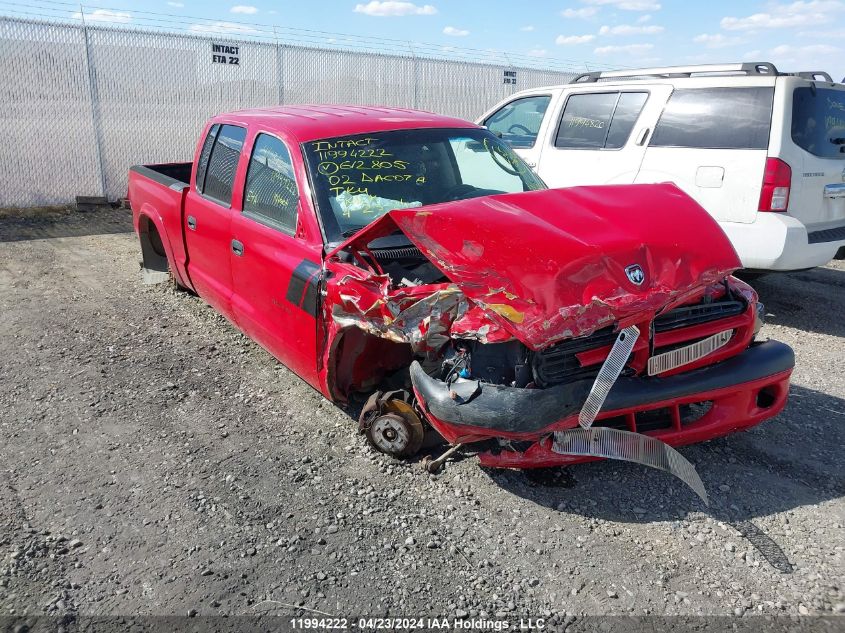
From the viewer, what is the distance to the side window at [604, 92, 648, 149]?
6.52 meters

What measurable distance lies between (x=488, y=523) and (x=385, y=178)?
2057 mm

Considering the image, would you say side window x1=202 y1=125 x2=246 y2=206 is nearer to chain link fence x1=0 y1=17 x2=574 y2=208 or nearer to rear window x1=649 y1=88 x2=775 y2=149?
rear window x1=649 y1=88 x2=775 y2=149

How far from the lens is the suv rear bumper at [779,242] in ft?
17.6

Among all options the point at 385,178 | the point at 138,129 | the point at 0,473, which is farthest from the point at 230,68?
the point at 0,473

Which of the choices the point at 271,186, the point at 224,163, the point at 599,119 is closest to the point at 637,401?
the point at 271,186

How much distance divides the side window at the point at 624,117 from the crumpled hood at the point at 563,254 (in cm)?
344

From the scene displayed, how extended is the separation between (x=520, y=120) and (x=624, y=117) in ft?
4.99

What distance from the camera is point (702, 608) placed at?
8.33ft

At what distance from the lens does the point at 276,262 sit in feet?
12.8

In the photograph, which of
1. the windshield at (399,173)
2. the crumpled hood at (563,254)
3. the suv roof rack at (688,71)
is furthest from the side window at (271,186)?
the suv roof rack at (688,71)

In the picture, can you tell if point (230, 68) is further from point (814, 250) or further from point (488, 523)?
point (488, 523)

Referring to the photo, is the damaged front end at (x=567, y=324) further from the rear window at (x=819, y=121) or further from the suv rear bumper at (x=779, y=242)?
the rear window at (x=819, y=121)

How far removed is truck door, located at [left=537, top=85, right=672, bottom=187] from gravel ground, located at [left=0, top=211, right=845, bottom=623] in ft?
9.20

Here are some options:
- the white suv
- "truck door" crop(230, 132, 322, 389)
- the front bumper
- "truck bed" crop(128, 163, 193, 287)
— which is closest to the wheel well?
"truck bed" crop(128, 163, 193, 287)
